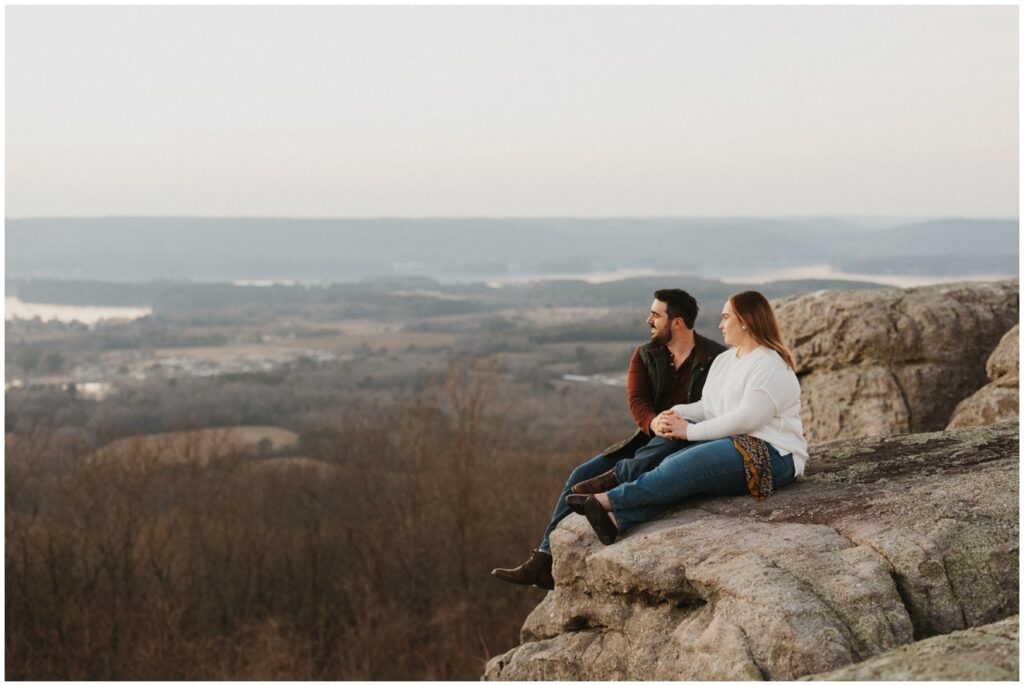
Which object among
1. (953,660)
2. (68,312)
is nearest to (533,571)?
(953,660)

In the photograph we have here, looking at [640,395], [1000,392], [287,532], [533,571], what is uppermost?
[640,395]

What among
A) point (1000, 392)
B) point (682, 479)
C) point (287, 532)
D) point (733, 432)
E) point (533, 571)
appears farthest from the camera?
A: point (287, 532)

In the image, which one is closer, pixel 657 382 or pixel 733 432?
pixel 733 432

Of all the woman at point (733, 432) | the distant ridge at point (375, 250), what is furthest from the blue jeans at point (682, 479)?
the distant ridge at point (375, 250)

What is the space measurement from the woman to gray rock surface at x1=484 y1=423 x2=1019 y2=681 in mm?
177

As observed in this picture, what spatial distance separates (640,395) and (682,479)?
87 cm

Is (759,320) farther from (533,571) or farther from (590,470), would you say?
(533,571)

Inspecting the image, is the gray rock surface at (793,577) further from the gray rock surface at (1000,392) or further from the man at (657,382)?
the gray rock surface at (1000,392)

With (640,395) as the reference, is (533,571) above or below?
below

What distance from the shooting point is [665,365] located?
25.7ft

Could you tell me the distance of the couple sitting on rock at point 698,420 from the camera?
7.01 metres

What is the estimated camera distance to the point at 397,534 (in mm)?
40281

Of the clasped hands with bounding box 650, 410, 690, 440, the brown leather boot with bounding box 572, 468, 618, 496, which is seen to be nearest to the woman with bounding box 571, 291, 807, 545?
the clasped hands with bounding box 650, 410, 690, 440

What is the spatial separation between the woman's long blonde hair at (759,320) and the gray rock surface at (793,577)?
121 cm
